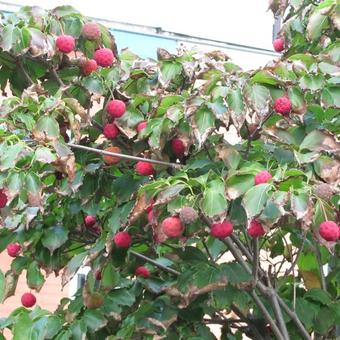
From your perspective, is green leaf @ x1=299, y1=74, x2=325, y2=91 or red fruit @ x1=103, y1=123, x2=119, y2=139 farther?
red fruit @ x1=103, y1=123, x2=119, y2=139

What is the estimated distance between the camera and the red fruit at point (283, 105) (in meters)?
2.62

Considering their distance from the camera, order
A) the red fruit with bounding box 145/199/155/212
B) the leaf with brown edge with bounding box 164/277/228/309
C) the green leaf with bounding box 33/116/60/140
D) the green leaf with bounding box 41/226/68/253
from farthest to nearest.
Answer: the green leaf with bounding box 41/226/68/253
the leaf with brown edge with bounding box 164/277/228/309
the green leaf with bounding box 33/116/60/140
the red fruit with bounding box 145/199/155/212

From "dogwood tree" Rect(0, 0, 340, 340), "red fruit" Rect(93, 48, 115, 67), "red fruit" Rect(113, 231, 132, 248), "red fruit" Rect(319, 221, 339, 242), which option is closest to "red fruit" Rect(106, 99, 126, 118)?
"dogwood tree" Rect(0, 0, 340, 340)

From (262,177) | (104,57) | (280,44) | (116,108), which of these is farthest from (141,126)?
(280,44)

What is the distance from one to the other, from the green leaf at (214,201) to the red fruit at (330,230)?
0.28 meters

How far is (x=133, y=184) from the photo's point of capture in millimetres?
3064

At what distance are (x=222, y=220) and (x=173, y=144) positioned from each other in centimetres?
55

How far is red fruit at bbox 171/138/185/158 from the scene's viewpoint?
2.81 meters

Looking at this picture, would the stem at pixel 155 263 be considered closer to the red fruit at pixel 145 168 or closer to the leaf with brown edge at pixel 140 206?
the red fruit at pixel 145 168

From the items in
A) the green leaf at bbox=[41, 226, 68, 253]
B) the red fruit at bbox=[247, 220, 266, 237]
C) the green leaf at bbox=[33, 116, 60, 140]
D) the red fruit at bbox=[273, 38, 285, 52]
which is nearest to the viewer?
the red fruit at bbox=[247, 220, 266, 237]

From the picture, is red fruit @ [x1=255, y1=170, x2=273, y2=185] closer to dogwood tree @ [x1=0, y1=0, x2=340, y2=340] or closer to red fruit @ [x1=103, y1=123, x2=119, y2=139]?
dogwood tree @ [x1=0, y1=0, x2=340, y2=340]

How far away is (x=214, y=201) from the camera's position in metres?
2.38

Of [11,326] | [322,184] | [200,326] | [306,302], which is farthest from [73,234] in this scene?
[322,184]

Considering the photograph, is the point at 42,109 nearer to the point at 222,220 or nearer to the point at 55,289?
the point at 222,220
